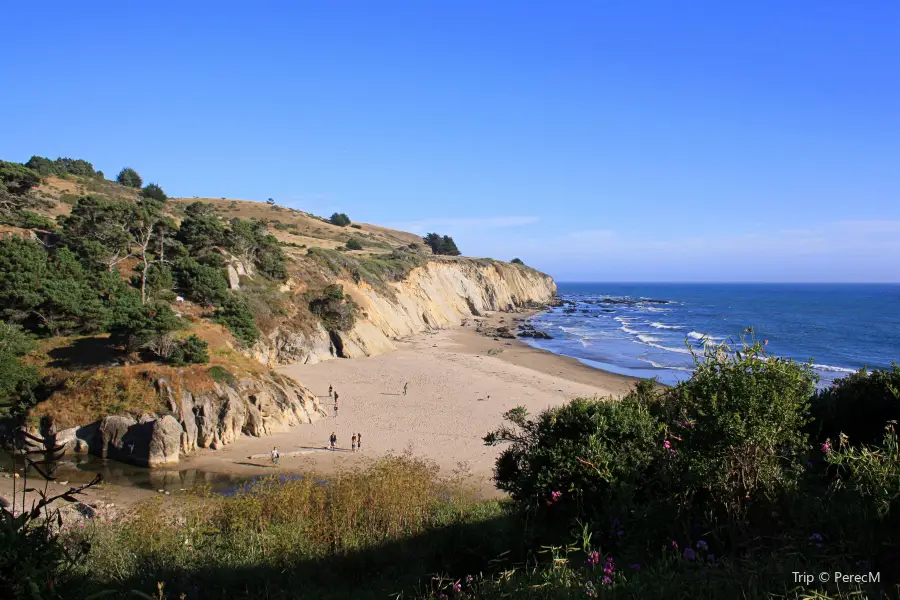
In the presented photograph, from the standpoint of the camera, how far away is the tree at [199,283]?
104 ft

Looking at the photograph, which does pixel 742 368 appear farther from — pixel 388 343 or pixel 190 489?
pixel 388 343

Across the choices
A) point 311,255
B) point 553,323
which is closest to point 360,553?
point 311,255

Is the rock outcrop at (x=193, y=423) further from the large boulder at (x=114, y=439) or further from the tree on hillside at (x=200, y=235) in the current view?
the tree on hillside at (x=200, y=235)

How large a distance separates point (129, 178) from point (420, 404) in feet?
262

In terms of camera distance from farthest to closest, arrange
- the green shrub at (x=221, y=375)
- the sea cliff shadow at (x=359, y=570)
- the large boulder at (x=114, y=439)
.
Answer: the green shrub at (x=221, y=375), the large boulder at (x=114, y=439), the sea cliff shadow at (x=359, y=570)

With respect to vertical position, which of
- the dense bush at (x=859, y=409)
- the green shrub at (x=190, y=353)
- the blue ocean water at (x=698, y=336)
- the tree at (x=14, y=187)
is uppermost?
the tree at (x=14, y=187)

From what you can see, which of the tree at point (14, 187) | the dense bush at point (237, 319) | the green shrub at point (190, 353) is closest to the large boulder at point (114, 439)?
the green shrub at point (190, 353)

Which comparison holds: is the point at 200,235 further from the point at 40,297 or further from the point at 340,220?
the point at 340,220

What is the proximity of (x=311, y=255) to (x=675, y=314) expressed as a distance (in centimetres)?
6976

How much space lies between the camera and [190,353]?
911 inches

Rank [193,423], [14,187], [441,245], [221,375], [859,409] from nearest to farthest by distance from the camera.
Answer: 1. [859,409]
2. [193,423]
3. [221,375]
4. [14,187]
5. [441,245]

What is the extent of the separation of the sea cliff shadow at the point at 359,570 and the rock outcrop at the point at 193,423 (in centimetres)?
1250

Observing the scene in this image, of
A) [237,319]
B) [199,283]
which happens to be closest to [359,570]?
[237,319]

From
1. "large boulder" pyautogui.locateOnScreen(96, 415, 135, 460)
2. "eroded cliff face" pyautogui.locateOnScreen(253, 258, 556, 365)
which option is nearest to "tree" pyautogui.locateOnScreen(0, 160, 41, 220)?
"eroded cliff face" pyautogui.locateOnScreen(253, 258, 556, 365)
